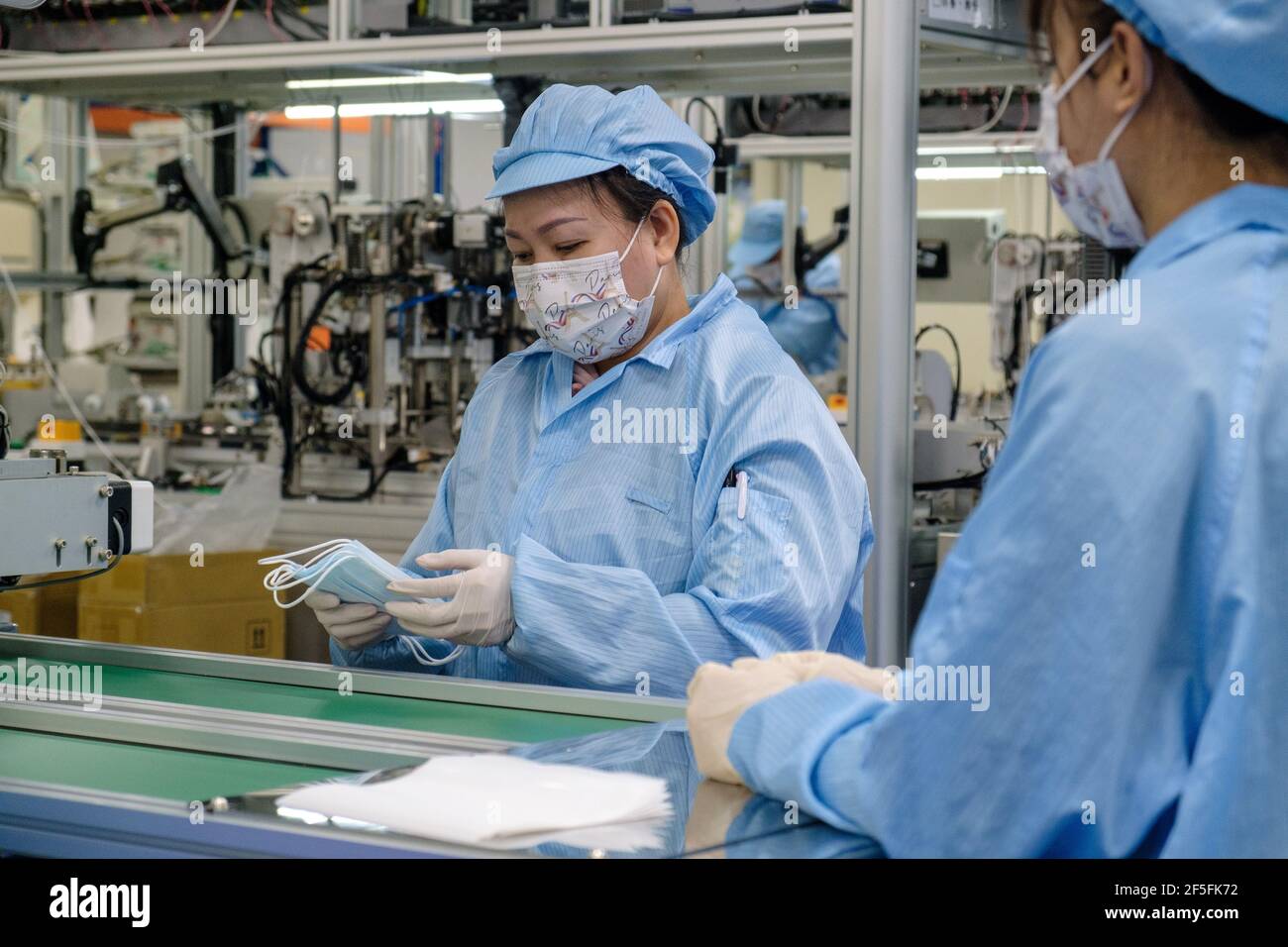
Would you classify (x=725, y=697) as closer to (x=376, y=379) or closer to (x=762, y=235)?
(x=376, y=379)

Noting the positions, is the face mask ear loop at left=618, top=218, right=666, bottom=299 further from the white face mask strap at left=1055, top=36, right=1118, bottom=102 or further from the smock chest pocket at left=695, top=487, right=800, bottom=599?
the white face mask strap at left=1055, top=36, right=1118, bottom=102

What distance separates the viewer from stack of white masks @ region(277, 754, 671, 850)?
42.5 inches

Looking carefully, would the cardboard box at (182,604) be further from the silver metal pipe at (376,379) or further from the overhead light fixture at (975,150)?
the overhead light fixture at (975,150)

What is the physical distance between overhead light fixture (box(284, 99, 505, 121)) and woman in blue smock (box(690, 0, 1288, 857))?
10.4 feet

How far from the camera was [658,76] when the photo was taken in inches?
141

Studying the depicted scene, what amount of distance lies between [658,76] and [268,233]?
1710mm

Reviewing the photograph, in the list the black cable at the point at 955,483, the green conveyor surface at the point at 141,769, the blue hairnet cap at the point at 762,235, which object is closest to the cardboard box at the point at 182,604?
the black cable at the point at 955,483

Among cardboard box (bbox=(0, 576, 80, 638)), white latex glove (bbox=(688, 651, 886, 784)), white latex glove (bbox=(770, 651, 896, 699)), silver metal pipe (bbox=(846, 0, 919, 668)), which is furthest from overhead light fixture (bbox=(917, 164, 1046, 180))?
white latex glove (bbox=(688, 651, 886, 784))

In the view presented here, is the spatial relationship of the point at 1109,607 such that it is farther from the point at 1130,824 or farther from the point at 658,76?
the point at 658,76

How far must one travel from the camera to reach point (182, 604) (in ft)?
12.4

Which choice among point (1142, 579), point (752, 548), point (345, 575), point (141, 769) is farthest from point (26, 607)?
point (1142, 579)

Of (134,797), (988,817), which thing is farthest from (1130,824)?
(134,797)

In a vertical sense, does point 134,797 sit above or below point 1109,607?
below
